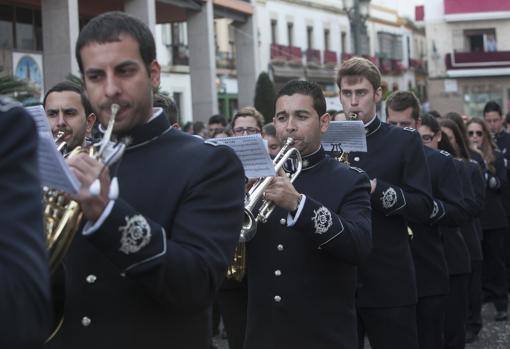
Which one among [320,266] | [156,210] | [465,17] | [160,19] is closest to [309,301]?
[320,266]

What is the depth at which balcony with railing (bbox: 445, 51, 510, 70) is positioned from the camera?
5694 centimetres

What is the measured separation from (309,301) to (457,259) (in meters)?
3.37

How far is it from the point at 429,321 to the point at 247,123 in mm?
3354

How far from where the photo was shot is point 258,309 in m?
4.71

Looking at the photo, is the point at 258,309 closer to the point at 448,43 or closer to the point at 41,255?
the point at 41,255

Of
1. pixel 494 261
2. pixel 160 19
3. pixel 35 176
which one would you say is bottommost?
pixel 494 261

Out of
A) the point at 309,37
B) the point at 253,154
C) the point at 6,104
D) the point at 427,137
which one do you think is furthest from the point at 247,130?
the point at 309,37

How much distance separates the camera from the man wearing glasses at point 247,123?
29.9ft

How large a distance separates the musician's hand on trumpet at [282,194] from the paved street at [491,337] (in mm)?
4428

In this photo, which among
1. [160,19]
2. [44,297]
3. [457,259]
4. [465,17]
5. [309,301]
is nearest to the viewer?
[44,297]

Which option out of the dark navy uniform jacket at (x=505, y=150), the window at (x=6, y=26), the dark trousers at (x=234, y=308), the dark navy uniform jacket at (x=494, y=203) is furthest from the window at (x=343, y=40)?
the dark trousers at (x=234, y=308)

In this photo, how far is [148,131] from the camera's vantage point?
10.4ft

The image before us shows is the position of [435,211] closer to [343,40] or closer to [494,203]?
[494,203]

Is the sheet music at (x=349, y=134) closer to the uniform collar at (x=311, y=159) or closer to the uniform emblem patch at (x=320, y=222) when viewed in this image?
the uniform collar at (x=311, y=159)
